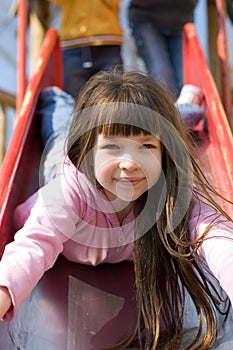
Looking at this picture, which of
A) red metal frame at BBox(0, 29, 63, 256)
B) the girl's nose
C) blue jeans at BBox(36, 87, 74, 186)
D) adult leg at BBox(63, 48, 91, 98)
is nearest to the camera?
Answer: the girl's nose

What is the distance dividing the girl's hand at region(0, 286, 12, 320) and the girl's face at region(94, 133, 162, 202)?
0.74 feet

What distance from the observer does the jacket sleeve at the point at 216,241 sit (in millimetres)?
738

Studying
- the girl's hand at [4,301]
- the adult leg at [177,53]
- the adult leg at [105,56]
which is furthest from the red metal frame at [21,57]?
the girl's hand at [4,301]

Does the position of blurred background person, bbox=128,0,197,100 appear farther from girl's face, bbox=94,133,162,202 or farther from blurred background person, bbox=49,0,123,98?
girl's face, bbox=94,133,162,202

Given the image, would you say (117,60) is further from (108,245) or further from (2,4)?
(2,4)

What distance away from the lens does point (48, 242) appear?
0.81 metres

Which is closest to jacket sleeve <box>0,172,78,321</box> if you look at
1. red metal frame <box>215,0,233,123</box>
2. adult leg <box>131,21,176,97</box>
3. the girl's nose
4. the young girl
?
the young girl

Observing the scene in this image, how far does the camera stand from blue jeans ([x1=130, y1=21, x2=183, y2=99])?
6.41ft

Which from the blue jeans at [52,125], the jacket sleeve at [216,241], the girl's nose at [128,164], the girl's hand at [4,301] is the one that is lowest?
the girl's hand at [4,301]

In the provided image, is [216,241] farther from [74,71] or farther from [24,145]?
[74,71]

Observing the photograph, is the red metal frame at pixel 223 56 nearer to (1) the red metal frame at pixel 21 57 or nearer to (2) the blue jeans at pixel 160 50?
(2) the blue jeans at pixel 160 50

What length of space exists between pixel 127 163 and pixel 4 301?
0.25 m

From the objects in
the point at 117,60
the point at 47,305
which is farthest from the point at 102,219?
the point at 117,60

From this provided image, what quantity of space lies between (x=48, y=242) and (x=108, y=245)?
Result: 148mm
